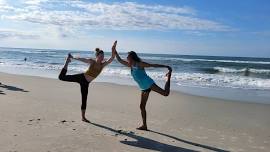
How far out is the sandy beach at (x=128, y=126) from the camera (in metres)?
6.81

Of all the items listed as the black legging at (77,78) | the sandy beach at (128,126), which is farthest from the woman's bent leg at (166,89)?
the black legging at (77,78)

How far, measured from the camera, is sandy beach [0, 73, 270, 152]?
681 cm

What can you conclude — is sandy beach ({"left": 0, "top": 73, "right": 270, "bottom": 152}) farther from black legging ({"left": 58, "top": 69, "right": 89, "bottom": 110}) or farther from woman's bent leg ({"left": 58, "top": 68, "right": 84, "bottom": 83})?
woman's bent leg ({"left": 58, "top": 68, "right": 84, "bottom": 83})

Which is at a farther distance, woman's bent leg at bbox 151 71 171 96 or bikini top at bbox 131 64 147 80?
bikini top at bbox 131 64 147 80

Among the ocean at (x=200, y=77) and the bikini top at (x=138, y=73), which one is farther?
the ocean at (x=200, y=77)

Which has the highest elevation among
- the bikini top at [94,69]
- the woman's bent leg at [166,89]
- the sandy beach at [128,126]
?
the bikini top at [94,69]

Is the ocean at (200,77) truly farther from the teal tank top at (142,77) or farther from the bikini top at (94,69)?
the bikini top at (94,69)

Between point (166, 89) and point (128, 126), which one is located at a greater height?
point (166, 89)

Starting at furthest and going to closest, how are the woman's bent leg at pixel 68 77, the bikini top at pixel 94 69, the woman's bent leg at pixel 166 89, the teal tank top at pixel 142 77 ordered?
the bikini top at pixel 94 69, the woman's bent leg at pixel 68 77, the teal tank top at pixel 142 77, the woman's bent leg at pixel 166 89

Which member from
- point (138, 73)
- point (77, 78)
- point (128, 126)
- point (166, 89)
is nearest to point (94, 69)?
point (77, 78)

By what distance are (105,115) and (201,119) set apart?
7.63 feet

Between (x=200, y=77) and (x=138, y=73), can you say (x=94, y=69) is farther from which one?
(x=200, y=77)

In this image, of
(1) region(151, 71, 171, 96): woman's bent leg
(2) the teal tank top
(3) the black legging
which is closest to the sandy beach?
(3) the black legging

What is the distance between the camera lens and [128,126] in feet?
28.2
